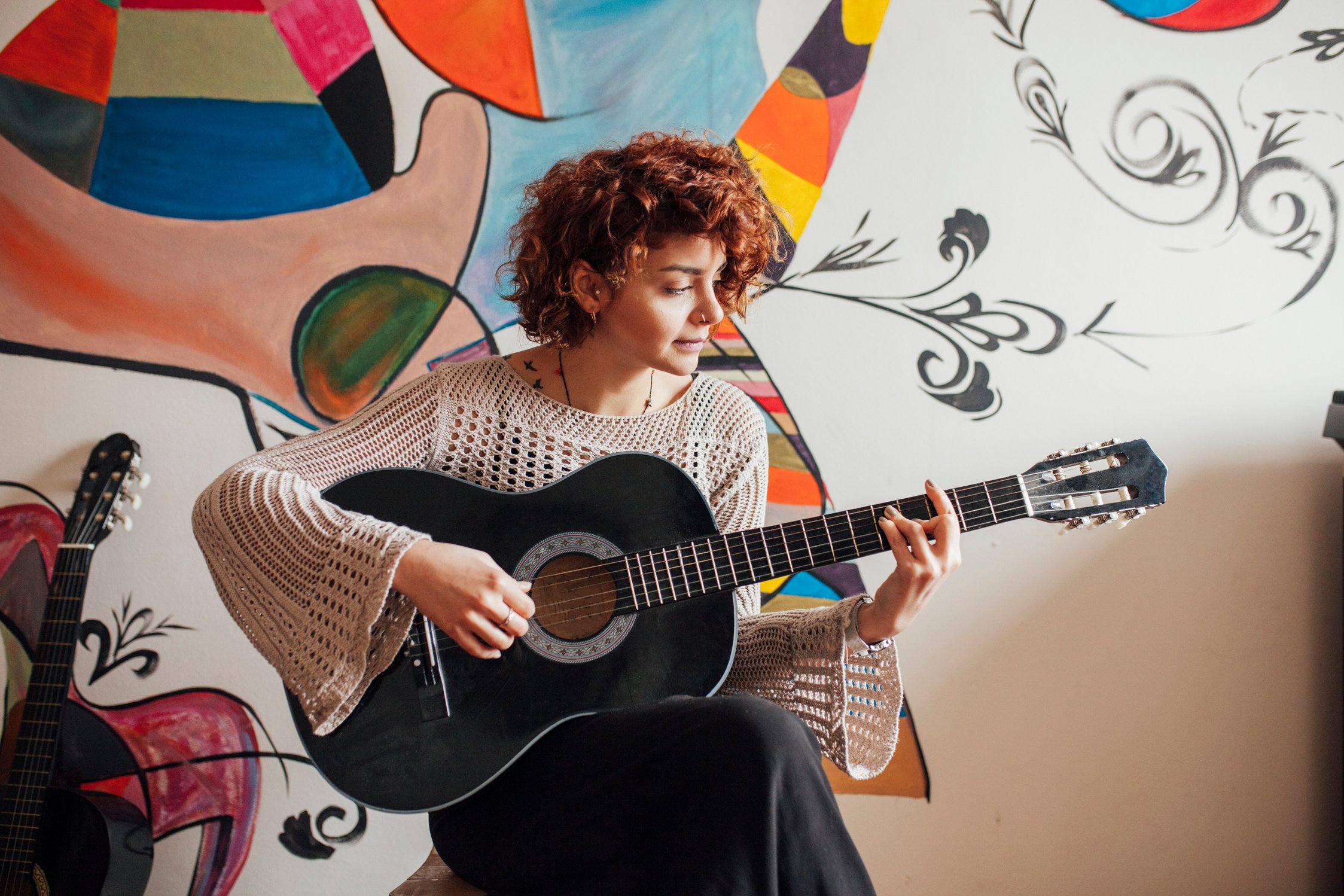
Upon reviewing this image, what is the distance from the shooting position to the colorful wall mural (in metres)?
1.56

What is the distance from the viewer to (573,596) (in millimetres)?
1048

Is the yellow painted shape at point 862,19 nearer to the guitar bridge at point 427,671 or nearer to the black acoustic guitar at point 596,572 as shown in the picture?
the black acoustic guitar at point 596,572

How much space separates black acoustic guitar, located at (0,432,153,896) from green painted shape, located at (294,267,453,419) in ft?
1.45

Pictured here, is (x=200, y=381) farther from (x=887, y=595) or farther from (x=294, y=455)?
(x=887, y=595)

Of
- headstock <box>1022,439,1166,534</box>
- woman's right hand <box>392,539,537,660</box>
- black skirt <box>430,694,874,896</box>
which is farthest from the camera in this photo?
headstock <box>1022,439,1166,534</box>

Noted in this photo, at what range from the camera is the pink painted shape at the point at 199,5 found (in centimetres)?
156

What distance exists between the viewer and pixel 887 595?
3.36 feet

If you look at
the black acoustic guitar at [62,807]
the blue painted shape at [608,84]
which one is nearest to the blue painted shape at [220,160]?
the blue painted shape at [608,84]

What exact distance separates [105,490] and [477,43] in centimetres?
111

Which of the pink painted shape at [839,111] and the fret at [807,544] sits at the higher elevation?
the pink painted shape at [839,111]

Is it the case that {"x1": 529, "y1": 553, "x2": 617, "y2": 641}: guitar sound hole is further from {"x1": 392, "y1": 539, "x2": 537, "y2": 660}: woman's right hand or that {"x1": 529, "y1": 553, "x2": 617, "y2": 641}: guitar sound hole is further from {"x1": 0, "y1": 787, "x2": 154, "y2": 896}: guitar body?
{"x1": 0, "y1": 787, "x2": 154, "y2": 896}: guitar body

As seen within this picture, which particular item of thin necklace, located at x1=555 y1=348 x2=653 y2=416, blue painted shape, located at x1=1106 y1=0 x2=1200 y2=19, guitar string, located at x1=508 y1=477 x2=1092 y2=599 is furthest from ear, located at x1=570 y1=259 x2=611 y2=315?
blue painted shape, located at x1=1106 y1=0 x2=1200 y2=19

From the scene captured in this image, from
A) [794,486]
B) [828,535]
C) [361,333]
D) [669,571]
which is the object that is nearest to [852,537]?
A: [828,535]

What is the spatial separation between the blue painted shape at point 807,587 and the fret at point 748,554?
0.65 meters
